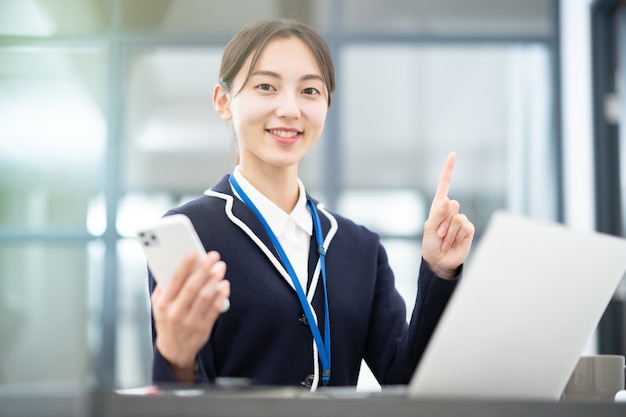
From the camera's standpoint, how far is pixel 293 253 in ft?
4.91

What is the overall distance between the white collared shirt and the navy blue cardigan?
21 mm

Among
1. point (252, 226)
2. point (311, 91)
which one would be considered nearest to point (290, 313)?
point (252, 226)

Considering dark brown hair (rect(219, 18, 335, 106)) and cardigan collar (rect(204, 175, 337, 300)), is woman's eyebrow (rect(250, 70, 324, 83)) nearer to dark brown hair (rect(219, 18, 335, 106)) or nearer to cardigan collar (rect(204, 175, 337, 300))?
dark brown hair (rect(219, 18, 335, 106))

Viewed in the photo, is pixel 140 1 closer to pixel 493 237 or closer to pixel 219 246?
pixel 219 246

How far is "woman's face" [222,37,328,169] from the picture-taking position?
1.47 metres

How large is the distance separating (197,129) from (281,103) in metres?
3.92

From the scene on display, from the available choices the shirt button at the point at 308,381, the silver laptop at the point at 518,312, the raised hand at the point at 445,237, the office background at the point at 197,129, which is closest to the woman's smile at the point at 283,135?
the raised hand at the point at 445,237

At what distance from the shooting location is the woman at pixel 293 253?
135 centimetres

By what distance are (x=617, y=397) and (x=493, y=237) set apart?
1.53 feet

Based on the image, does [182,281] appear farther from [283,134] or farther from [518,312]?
[283,134]

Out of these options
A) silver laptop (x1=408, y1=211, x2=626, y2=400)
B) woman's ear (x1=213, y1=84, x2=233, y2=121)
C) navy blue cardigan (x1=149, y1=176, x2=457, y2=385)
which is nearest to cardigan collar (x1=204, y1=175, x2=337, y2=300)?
navy blue cardigan (x1=149, y1=176, x2=457, y2=385)

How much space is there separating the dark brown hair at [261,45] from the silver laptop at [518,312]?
0.74 m

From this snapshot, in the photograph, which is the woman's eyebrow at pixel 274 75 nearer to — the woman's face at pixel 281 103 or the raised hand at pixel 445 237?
the woman's face at pixel 281 103

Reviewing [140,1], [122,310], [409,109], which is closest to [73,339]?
[122,310]
